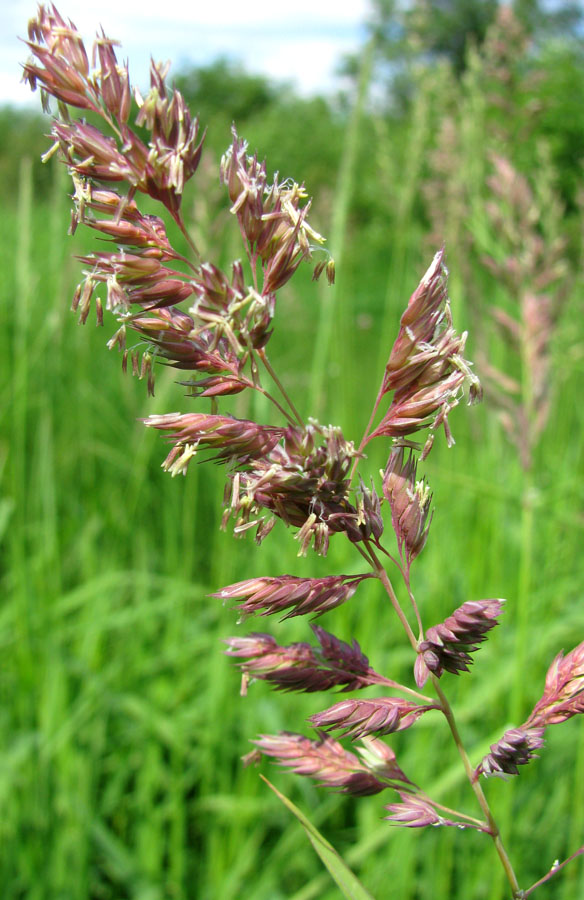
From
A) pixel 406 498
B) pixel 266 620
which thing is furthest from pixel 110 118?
pixel 266 620

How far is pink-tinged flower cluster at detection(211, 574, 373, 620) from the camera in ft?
1.84

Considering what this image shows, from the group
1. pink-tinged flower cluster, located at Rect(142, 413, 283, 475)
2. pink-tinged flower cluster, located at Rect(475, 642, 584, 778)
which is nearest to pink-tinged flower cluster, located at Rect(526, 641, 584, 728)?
pink-tinged flower cluster, located at Rect(475, 642, 584, 778)

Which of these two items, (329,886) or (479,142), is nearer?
(329,886)

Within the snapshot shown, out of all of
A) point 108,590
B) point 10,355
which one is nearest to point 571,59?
point 10,355

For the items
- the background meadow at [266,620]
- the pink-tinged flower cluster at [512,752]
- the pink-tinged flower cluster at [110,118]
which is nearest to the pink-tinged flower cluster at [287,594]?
the pink-tinged flower cluster at [512,752]

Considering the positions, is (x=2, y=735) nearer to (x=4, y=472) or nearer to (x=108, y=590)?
(x=108, y=590)

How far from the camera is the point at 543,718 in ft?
1.95

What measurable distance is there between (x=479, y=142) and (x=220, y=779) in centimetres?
195

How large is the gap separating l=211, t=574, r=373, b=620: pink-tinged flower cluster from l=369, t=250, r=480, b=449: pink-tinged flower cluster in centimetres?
12

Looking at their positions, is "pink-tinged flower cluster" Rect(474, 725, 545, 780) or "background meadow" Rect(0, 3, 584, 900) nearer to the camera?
"pink-tinged flower cluster" Rect(474, 725, 545, 780)

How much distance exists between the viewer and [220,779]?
2.01m

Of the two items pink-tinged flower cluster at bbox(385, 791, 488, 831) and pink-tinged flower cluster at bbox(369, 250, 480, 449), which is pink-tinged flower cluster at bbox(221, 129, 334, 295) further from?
pink-tinged flower cluster at bbox(385, 791, 488, 831)

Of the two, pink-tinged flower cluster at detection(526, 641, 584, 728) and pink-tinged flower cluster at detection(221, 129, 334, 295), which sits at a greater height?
pink-tinged flower cluster at detection(221, 129, 334, 295)

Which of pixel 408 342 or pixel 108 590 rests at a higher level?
pixel 408 342
